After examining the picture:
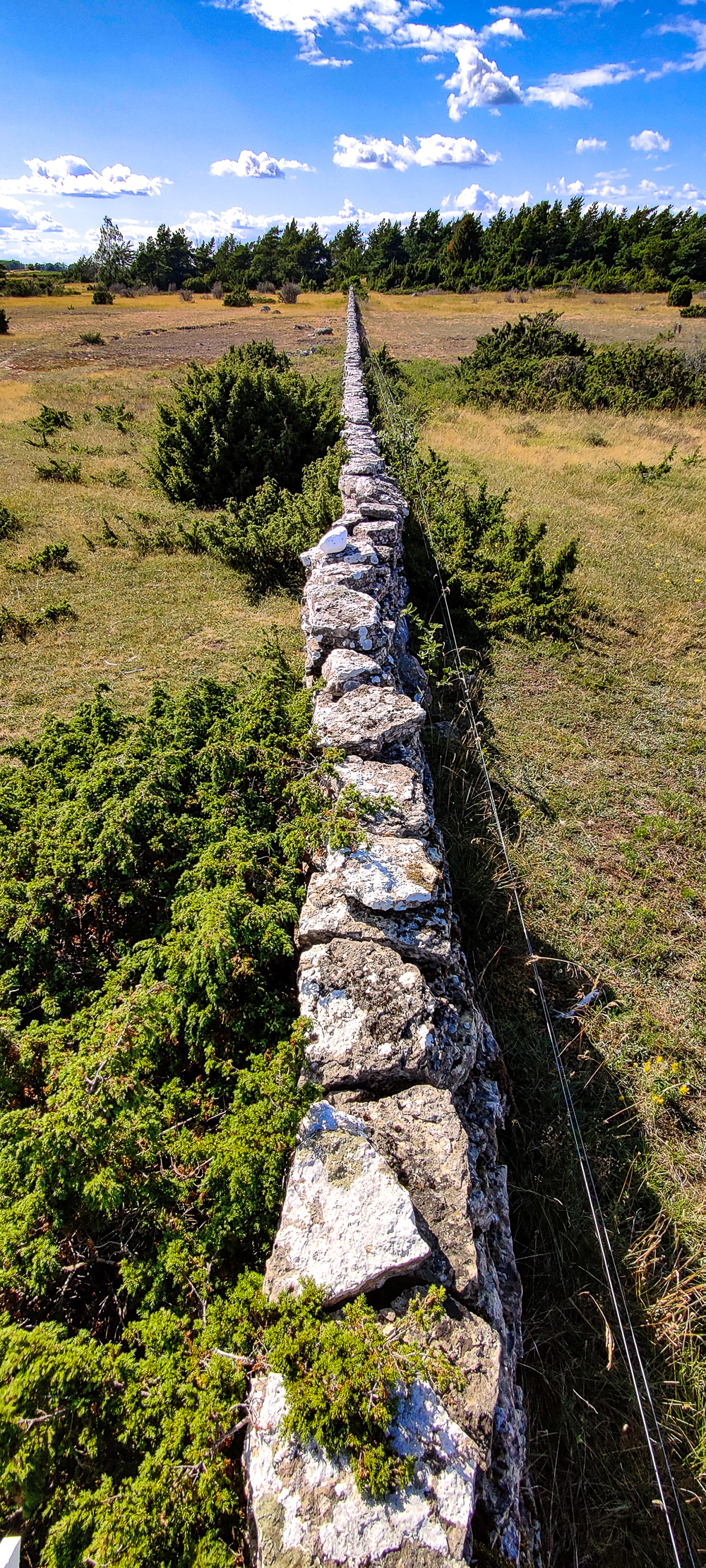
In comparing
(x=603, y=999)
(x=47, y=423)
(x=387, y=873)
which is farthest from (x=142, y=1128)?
(x=47, y=423)

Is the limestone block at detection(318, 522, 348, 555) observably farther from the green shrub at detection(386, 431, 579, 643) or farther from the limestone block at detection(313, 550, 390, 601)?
the green shrub at detection(386, 431, 579, 643)

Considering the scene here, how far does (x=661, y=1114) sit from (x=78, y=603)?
8.19m

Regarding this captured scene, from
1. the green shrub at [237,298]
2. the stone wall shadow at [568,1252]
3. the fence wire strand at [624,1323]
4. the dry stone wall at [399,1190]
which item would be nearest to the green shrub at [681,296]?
the green shrub at [237,298]

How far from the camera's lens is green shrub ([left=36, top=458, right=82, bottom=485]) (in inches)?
473

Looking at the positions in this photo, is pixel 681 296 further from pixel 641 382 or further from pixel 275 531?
pixel 275 531

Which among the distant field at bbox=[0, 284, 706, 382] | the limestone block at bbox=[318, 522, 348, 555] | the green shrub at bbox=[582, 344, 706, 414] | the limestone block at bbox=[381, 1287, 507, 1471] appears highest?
the distant field at bbox=[0, 284, 706, 382]

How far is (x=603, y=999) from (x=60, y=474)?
511 inches

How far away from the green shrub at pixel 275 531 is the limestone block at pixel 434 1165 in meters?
6.92

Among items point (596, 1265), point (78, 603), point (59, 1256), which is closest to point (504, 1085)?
point (596, 1265)

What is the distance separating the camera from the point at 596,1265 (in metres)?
3.05

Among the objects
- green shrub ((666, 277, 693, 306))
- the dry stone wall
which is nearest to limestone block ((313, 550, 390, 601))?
the dry stone wall

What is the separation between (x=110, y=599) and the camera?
8.31 m

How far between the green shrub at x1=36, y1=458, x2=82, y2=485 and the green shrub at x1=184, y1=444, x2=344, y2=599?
4177mm

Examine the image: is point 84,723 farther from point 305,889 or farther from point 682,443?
point 682,443
